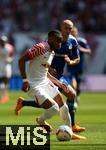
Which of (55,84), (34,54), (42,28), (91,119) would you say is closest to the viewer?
(34,54)

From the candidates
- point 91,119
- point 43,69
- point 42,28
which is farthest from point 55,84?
point 42,28

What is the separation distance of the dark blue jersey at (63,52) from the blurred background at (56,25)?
730 inches

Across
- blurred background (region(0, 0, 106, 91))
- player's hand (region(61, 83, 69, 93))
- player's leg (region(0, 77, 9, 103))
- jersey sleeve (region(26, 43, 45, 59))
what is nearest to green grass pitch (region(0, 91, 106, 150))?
player's leg (region(0, 77, 9, 103))

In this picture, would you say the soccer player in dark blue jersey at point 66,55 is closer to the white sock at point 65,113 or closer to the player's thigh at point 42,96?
the white sock at point 65,113

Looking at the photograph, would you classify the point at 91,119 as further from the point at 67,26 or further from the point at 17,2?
the point at 17,2

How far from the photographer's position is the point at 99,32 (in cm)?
3506

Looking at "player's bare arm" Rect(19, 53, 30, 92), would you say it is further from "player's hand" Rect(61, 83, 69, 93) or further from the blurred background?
the blurred background

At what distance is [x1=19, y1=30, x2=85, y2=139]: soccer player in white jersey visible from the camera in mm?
13070

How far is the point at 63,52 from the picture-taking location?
15508 millimetres

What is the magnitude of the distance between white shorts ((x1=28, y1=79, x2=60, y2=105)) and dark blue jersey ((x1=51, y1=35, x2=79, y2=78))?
1.68 metres

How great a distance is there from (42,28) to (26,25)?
841mm

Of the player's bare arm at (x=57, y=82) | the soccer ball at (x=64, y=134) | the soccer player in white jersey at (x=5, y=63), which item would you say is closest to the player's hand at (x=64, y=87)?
the player's bare arm at (x=57, y=82)

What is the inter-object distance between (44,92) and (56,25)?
21.2 metres

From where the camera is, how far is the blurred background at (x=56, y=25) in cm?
3456
